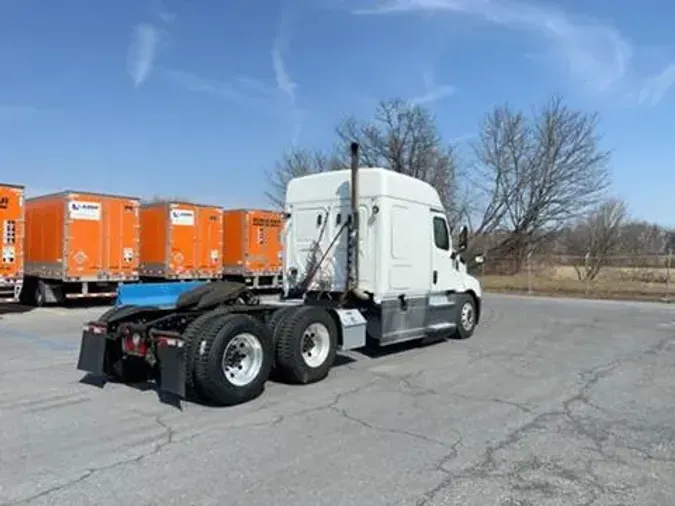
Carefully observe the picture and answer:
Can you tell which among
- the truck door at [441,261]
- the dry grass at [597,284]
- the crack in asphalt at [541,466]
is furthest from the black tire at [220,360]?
the dry grass at [597,284]

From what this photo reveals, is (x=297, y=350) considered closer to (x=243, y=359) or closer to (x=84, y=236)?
(x=243, y=359)

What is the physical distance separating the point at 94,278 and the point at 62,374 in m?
11.4

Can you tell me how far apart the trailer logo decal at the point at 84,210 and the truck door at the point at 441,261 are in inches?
476

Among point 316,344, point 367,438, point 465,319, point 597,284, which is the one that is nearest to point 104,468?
point 367,438

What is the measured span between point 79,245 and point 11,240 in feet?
6.99

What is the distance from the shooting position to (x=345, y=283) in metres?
10.3

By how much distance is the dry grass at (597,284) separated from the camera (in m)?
28.6

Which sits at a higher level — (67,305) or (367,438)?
(67,305)

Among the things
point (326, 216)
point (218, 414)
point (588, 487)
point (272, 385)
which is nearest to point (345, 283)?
point (326, 216)

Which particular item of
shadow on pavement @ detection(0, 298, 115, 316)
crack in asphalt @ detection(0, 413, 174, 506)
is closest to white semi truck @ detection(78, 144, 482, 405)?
crack in asphalt @ detection(0, 413, 174, 506)

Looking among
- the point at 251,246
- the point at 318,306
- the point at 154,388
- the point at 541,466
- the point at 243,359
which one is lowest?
the point at 541,466

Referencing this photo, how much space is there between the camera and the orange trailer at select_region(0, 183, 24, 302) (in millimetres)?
17141

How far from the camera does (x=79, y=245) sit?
19094 millimetres

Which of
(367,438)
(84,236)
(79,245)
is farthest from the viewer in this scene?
(84,236)
